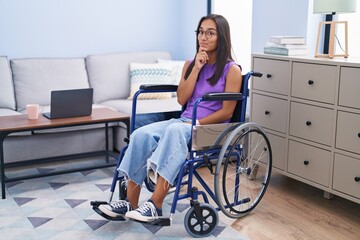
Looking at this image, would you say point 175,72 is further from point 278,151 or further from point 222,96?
point 222,96

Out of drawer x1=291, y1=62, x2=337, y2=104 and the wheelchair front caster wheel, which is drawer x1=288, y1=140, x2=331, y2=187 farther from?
the wheelchair front caster wheel

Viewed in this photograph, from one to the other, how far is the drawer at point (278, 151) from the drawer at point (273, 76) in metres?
0.29

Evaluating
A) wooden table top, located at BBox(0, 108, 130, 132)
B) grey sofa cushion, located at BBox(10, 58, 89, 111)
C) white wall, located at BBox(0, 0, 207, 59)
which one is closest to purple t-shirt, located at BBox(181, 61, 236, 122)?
wooden table top, located at BBox(0, 108, 130, 132)

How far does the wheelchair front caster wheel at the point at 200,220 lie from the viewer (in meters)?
2.25

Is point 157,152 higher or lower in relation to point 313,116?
lower

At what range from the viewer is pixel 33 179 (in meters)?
3.13

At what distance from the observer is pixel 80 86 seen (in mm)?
3893

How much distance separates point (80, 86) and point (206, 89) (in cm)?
167

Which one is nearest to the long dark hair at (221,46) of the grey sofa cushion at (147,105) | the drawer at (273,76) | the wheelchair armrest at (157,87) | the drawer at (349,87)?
the wheelchair armrest at (157,87)

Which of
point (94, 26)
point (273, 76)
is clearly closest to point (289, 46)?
point (273, 76)

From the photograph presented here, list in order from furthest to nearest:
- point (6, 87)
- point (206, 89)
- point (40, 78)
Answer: point (40, 78) < point (6, 87) < point (206, 89)

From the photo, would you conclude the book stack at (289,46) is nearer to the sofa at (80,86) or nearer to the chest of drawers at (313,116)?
the chest of drawers at (313,116)

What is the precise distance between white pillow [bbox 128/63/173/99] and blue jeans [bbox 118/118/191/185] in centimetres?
155

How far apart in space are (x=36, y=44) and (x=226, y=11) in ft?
5.35
